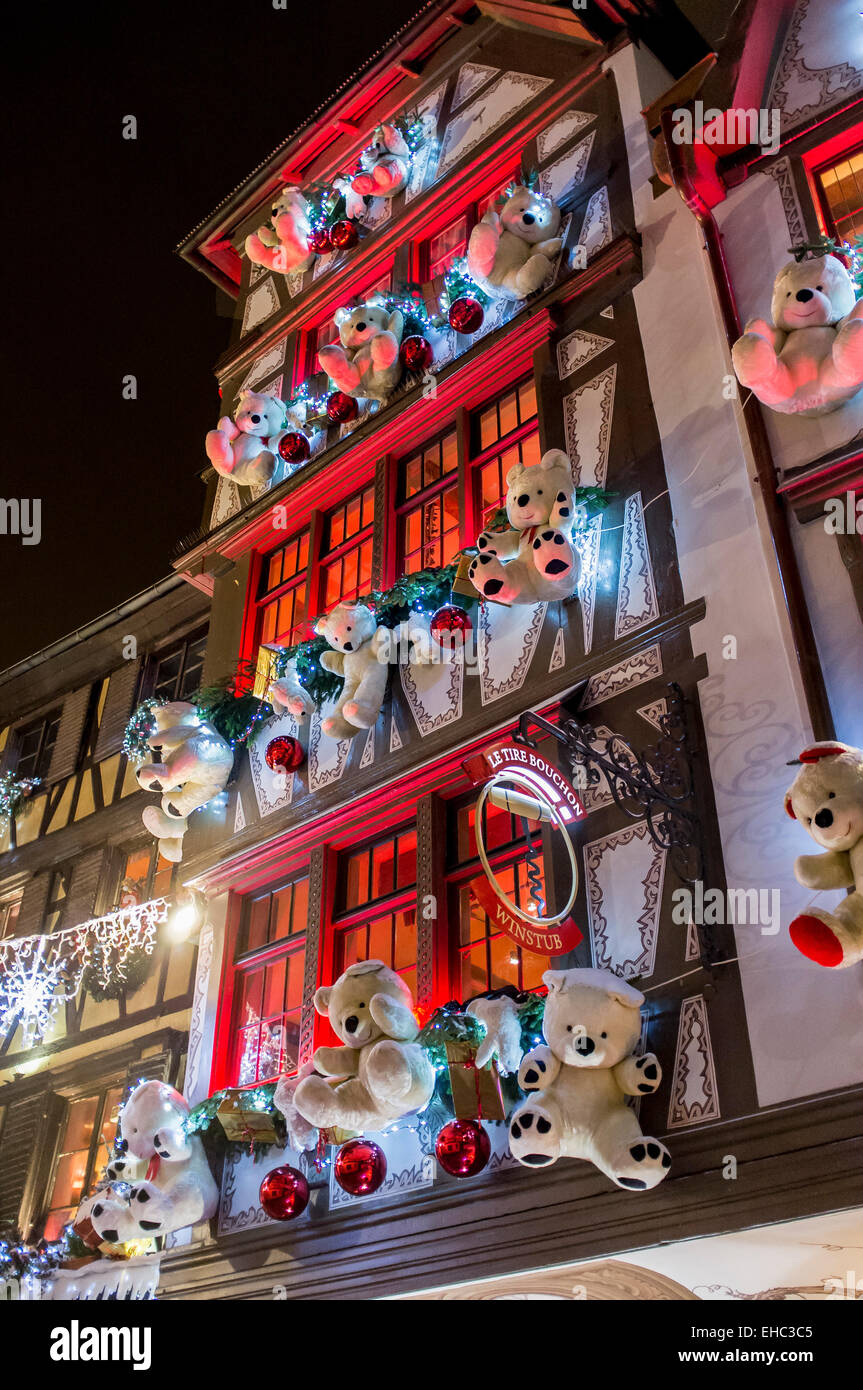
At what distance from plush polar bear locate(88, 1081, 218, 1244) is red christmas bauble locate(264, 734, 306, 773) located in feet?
8.63

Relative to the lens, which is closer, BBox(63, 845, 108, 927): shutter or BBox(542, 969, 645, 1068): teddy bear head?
BBox(542, 969, 645, 1068): teddy bear head

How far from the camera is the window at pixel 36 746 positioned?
1639 cm

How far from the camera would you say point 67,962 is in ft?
44.1

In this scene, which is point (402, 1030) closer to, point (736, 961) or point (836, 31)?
point (736, 961)

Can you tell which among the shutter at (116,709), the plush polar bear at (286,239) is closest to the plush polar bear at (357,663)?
the plush polar bear at (286,239)

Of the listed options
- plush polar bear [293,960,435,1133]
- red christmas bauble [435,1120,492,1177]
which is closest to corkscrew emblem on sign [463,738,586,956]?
plush polar bear [293,960,435,1133]

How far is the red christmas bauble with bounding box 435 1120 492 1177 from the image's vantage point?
638cm

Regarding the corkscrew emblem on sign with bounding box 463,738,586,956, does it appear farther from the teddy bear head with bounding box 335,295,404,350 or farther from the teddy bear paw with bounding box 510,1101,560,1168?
the teddy bear head with bounding box 335,295,404,350

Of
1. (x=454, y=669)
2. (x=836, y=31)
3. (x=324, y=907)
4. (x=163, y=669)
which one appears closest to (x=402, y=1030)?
(x=324, y=907)

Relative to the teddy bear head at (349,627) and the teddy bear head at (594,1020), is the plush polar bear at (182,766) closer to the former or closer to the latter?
the teddy bear head at (349,627)
